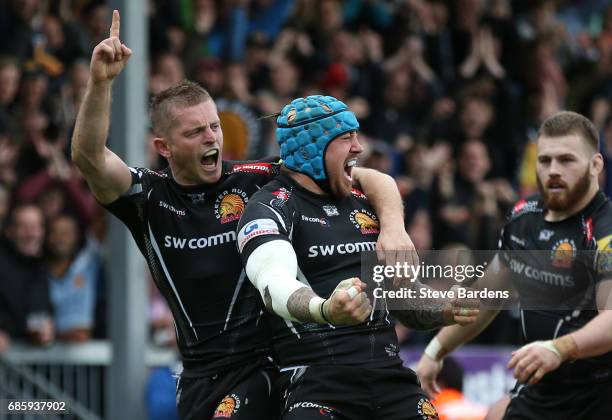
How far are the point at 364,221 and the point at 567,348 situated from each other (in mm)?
1234

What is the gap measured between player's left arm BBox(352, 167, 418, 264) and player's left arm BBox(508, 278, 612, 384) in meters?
0.74

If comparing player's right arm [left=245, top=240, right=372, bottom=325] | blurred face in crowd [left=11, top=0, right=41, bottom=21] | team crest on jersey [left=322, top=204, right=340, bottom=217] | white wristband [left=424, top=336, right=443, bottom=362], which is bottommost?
white wristband [left=424, top=336, right=443, bottom=362]

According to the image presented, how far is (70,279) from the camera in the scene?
10.9 meters

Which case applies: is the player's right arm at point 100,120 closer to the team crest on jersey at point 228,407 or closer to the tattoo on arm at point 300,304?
the team crest on jersey at point 228,407

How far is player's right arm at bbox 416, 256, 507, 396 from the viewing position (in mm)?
7289

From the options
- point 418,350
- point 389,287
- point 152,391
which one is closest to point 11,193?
point 152,391

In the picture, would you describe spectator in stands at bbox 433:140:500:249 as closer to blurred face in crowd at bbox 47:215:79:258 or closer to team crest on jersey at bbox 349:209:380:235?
blurred face in crowd at bbox 47:215:79:258

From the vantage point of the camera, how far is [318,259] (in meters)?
5.97

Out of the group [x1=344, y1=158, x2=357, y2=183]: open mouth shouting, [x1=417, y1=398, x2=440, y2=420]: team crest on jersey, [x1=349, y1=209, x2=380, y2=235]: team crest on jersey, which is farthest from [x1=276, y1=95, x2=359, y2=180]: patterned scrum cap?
[x1=417, y1=398, x2=440, y2=420]: team crest on jersey

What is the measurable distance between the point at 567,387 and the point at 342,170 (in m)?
2.00

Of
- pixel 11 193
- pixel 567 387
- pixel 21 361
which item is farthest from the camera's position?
pixel 11 193

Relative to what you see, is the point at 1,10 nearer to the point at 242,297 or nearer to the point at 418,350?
the point at 418,350

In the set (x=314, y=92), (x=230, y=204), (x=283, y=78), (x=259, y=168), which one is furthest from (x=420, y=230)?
(x=230, y=204)

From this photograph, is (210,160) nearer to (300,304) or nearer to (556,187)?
(300,304)
